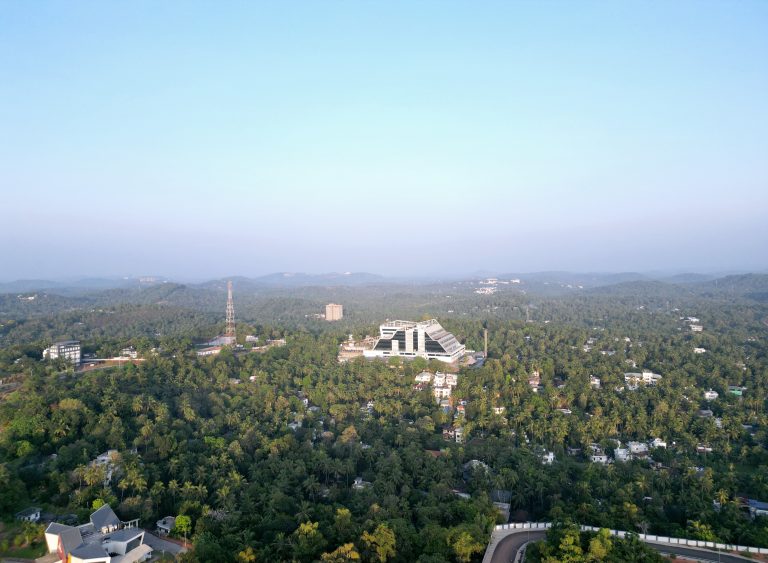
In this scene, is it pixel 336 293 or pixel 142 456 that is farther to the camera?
pixel 336 293

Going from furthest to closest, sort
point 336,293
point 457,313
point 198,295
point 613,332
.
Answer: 1. point 336,293
2. point 198,295
3. point 457,313
4. point 613,332

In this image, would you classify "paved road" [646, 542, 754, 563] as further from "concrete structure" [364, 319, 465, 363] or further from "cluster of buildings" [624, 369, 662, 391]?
"concrete structure" [364, 319, 465, 363]

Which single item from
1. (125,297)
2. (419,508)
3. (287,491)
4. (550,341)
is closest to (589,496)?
(419,508)

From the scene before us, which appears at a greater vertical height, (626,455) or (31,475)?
(31,475)

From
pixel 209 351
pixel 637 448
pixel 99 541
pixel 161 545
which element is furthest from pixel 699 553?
pixel 209 351

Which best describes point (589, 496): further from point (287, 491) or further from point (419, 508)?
point (287, 491)

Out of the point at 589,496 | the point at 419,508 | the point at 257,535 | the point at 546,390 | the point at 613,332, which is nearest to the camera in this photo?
the point at 257,535
